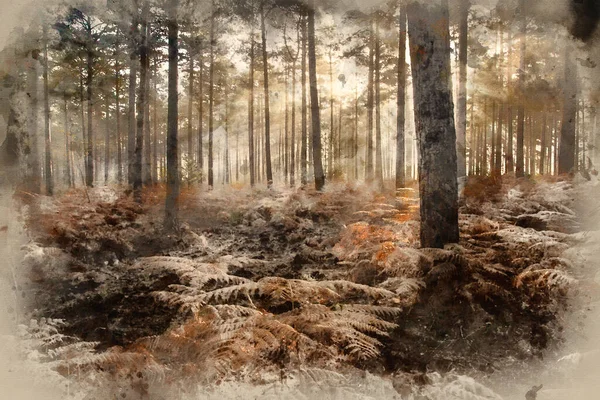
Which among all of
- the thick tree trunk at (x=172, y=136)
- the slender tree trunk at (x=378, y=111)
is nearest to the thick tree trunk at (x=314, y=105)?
the slender tree trunk at (x=378, y=111)

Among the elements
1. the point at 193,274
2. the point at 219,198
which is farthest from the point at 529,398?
the point at 219,198

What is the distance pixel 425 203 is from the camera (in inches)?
157

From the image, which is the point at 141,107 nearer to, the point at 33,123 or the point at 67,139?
the point at 67,139

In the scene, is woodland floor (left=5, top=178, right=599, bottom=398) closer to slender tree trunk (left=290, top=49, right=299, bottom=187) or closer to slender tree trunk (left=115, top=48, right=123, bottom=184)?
slender tree trunk (left=115, top=48, right=123, bottom=184)

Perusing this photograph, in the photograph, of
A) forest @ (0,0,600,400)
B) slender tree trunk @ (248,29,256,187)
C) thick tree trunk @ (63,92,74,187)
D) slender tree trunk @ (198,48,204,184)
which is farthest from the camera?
slender tree trunk @ (198,48,204,184)

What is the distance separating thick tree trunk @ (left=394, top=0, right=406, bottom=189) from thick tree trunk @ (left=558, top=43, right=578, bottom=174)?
6.82 feet

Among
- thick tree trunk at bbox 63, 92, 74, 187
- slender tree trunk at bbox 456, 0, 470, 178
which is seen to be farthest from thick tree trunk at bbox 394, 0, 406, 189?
thick tree trunk at bbox 63, 92, 74, 187

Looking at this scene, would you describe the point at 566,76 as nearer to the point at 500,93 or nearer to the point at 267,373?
the point at 500,93

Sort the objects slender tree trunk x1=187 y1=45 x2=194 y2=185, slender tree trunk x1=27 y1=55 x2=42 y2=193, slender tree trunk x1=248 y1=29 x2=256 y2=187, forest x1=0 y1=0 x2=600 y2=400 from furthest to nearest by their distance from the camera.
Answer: slender tree trunk x1=187 y1=45 x2=194 y2=185
slender tree trunk x1=248 y1=29 x2=256 y2=187
slender tree trunk x1=27 y1=55 x2=42 y2=193
forest x1=0 y1=0 x2=600 y2=400

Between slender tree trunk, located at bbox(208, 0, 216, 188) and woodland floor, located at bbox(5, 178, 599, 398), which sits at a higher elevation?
slender tree trunk, located at bbox(208, 0, 216, 188)

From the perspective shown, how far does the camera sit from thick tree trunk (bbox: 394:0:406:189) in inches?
197

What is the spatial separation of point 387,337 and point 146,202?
4146 mm

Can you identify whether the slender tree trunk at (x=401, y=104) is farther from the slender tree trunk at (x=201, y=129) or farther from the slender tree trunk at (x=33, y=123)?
the slender tree trunk at (x=33, y=123)

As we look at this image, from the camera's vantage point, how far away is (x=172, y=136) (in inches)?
225
